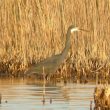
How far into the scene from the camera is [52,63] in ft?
40.0

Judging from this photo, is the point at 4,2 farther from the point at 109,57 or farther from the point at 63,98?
the point at 63,98

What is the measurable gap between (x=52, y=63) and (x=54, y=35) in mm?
620

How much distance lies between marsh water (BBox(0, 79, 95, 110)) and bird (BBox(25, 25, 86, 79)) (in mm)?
304

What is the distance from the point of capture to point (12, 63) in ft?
41.1

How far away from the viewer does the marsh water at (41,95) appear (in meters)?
8.32

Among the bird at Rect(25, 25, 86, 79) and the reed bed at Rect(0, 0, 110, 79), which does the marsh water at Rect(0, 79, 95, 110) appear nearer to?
the bird at Rect(25, 25, 86, 79)

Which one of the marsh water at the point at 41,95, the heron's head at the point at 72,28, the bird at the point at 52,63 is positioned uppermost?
the heron's head at the point at 72,28

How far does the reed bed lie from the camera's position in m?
12.2

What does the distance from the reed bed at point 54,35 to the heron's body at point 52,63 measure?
200 mm

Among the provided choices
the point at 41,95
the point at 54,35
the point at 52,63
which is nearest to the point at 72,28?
the point at 54,35

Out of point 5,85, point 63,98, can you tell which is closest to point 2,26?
point 5,85

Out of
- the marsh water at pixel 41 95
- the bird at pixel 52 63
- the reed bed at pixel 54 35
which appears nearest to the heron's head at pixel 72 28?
the bird at pixel 52 63

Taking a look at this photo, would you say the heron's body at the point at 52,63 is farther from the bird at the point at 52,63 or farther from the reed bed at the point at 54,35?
the reed bed at the point at 54,35

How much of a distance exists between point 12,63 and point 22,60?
0.21 meters
